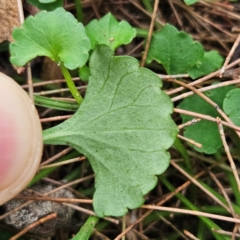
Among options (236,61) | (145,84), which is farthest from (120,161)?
(236,61)

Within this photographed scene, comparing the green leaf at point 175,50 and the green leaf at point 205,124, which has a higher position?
the green leaf at point 175,50

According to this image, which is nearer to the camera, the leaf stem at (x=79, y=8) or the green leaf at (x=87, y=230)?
the green leaf at (x=87, y=230)


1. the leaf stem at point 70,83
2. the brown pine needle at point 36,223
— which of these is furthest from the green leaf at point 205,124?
the brown pine needle at point 36,223

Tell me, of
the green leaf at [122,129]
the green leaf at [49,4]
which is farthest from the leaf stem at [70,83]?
the green leaf at [49,4]

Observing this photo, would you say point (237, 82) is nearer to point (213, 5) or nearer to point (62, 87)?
point (213, 5)

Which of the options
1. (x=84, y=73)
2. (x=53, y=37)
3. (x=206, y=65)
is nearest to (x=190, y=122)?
(x=206, y=65)

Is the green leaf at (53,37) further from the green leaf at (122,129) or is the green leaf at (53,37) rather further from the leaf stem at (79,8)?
the leaf stem at (79,8)

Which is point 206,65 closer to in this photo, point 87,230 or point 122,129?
point 122,129

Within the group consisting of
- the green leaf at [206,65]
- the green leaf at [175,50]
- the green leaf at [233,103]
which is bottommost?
the green leaf at [233,103]
